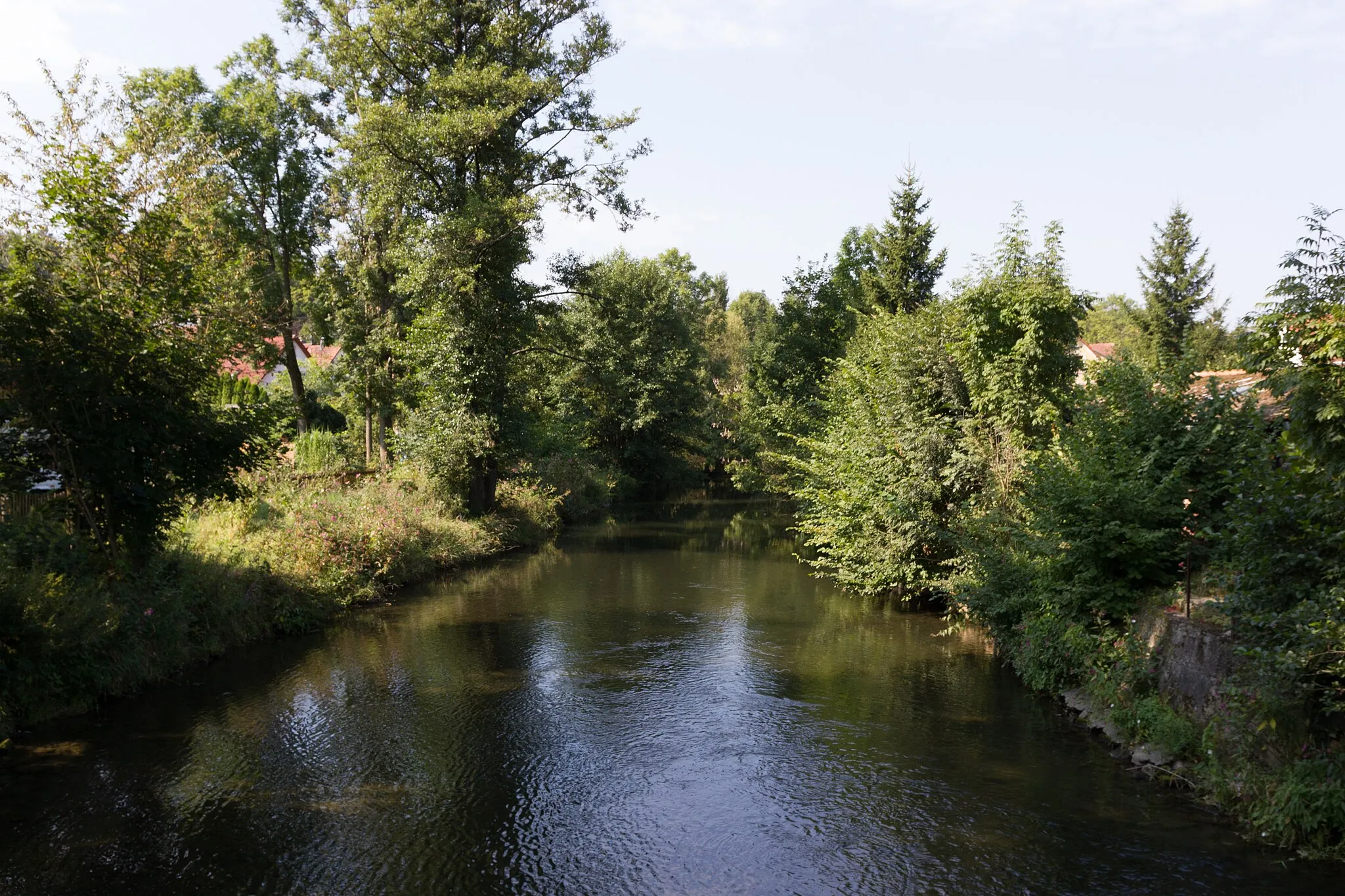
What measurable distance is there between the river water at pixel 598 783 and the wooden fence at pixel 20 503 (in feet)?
10.7

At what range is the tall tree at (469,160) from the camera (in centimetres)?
2430

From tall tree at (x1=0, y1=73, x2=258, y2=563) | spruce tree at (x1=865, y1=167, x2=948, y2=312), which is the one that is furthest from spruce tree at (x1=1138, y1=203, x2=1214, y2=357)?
tall tree at (x1=0, y1=73, x2=258, y2=563)

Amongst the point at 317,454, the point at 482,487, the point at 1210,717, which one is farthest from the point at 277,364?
the point at 1210,717

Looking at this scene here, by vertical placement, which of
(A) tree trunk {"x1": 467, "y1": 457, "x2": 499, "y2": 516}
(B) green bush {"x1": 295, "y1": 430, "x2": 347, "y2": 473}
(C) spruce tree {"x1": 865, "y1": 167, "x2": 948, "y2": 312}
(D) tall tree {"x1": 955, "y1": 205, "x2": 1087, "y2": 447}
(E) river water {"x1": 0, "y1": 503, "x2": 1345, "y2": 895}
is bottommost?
(E) river water {"x1": 0, "y1": 503, "x2": 1345, "y2": 895}

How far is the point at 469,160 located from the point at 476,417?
8.08 m

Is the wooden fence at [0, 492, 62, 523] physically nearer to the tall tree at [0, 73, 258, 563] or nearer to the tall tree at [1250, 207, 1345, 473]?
the tall tree at [0, 73, 258, 563]

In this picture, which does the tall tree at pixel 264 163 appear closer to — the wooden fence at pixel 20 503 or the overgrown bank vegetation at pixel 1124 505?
the wooden fence at pixel 20 503

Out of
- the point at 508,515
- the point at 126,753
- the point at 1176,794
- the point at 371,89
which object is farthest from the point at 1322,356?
the point at 371,89

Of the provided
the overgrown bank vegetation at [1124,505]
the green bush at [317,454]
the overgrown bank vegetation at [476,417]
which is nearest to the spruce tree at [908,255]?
Result: the overgrown bank vegetation at [476,417]

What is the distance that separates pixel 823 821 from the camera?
8.75 meters

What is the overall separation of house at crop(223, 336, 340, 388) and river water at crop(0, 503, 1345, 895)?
17.7 m

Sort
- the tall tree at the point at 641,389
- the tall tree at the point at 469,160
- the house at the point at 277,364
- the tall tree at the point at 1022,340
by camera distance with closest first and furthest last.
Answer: the tall tree at the point at 1022,340 → the tall tree at the point at 469,160 → the house at the point at 277,364 → the tall tree at the point at 641,389

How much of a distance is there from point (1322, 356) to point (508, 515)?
25.1 metres

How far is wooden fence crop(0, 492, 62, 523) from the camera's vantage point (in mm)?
12312
